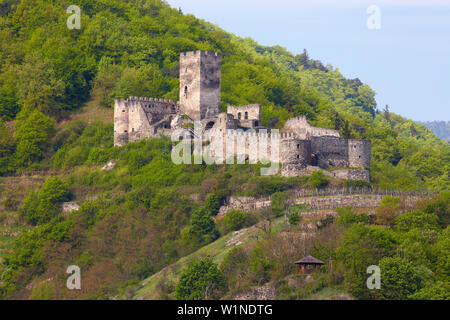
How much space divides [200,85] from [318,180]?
1697 centimetres

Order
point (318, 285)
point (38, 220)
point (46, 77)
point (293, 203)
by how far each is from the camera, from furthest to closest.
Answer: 1. point (46, 77)
2. point (38, 220)
3. point (293, 203)
4. point (318, 285)

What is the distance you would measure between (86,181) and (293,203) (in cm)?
1962

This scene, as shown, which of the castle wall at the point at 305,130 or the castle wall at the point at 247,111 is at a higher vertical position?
the castle wall at the point at 247,111

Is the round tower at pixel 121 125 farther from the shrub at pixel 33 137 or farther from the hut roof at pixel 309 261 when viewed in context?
the hut roof at pixel 309 261

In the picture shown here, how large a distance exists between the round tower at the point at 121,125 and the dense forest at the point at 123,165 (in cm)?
109

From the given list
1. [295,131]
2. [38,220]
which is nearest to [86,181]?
[38,220]

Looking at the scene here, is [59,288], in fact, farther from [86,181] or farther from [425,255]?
[425,255]

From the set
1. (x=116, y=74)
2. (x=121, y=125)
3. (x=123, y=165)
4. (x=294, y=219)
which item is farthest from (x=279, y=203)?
(x=116, y=74)

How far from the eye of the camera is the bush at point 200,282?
2288 inches

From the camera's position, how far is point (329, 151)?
71062mm

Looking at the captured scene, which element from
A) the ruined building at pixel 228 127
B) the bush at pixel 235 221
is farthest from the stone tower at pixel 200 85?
the bush at pixel 235 221

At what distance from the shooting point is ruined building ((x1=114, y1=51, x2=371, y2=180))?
228 ft

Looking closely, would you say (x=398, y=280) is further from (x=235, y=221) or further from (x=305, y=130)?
(x=305, y=130)

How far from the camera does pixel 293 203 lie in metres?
66.1
